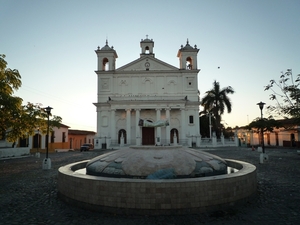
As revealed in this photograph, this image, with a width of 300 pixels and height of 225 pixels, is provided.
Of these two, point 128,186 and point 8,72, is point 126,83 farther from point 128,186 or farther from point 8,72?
point 128,186

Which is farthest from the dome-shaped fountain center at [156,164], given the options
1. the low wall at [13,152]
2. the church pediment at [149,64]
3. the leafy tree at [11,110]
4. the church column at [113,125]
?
the church pediment at [149,64]

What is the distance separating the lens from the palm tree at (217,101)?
35750 mm

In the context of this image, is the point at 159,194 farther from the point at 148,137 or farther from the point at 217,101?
the point at 217,101

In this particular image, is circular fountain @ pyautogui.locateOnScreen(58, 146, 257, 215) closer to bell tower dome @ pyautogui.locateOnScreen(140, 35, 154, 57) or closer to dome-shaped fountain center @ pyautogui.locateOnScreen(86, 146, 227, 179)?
dome-shaped fountain center @ pyautogui.locateOnScreen(86, 146, 227, 179)

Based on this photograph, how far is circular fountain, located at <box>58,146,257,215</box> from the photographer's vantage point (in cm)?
450

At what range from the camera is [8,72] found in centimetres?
1405

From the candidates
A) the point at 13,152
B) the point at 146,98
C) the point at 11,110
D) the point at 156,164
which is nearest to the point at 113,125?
the point at 146,98

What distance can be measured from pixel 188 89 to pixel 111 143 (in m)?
13.9

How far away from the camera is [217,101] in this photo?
118ft

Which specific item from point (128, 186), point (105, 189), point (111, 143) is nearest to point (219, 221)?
point (128, 186)

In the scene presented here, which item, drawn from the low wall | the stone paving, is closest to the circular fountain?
the stone paving

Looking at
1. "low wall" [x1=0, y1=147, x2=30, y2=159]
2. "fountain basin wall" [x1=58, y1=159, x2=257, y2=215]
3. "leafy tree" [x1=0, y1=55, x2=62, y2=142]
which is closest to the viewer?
"fountain basin wall" [x1=58, y1=159, x2=257, y2=215]

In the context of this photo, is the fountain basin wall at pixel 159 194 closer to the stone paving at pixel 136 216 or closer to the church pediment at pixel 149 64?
the stone paving at pixel 136 216

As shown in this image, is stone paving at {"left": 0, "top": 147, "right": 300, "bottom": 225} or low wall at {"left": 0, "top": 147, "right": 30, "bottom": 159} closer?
stone paving at {"left": 0, "top": 147, "right": 300, "bottom": 225}
